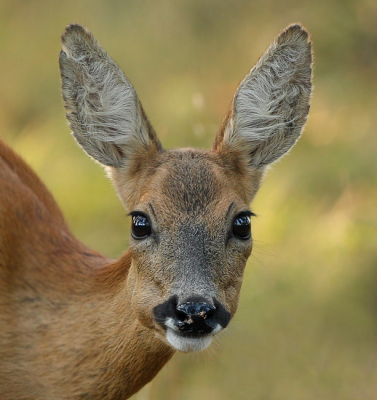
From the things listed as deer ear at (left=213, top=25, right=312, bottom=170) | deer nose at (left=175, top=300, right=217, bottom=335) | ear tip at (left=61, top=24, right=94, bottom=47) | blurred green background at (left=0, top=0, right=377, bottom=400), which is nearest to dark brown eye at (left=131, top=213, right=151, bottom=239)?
deer nose at (left=175, top=300, right=217, bottom=335)

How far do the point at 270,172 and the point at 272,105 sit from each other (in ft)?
13.3

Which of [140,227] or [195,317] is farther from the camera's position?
[140,227]

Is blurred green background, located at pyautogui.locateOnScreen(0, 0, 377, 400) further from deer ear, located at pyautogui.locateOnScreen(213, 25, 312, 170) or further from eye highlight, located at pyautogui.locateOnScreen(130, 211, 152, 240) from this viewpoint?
Answer: eye highlight, located at pyautogui.locateOnScreen(130, 211, 152, 240)

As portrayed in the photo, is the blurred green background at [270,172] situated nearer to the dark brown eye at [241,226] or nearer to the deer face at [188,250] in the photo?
the deer face at [188,250]

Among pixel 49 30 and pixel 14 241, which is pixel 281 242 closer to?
pixel 14 241

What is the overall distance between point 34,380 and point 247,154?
216 cm

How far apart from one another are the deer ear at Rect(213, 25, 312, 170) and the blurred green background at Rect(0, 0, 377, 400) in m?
1.78

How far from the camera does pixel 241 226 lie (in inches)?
223

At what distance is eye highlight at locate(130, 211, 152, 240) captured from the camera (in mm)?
5570

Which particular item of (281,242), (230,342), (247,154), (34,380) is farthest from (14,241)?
(281,242)

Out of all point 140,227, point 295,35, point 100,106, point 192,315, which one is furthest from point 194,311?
point 295,35

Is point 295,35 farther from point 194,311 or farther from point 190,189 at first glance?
point 194,311

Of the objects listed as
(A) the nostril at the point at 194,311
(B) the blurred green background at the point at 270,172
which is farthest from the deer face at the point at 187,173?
(B) the blurred green background at the point at 270,172

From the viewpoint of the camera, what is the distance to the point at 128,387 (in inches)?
226
